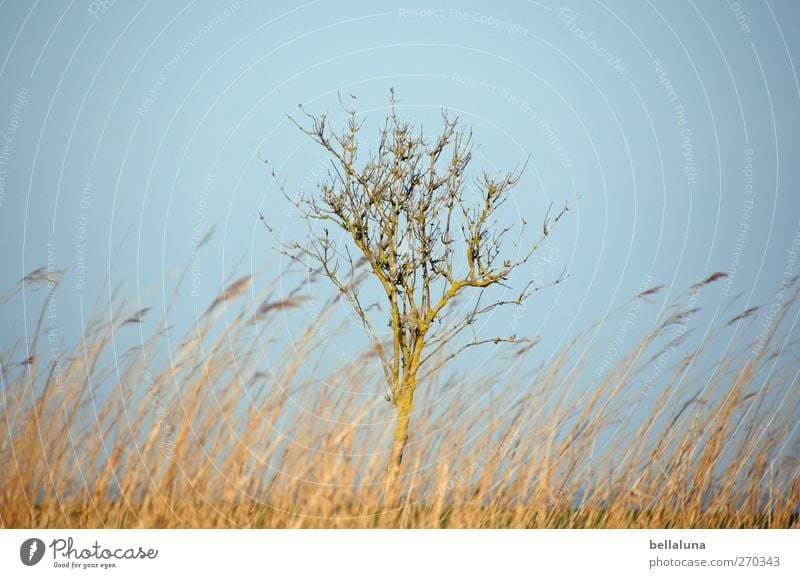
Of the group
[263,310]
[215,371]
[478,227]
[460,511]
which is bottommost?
[460,511]

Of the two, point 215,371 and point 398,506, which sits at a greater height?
point 215,371
